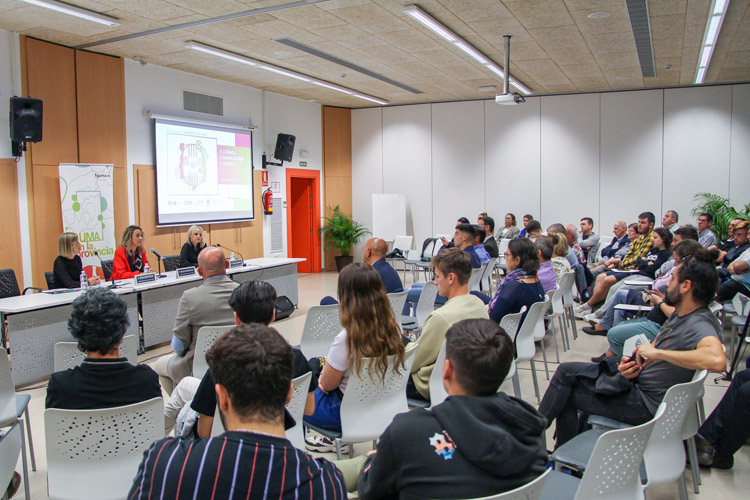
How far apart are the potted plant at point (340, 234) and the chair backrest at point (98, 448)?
10161 mm

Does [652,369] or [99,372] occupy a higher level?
[99,372]

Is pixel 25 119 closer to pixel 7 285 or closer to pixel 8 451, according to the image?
pixel 7 285

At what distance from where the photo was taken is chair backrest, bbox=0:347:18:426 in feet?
9.27

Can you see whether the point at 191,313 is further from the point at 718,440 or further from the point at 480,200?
the point at 480,200

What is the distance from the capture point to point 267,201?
421 inches

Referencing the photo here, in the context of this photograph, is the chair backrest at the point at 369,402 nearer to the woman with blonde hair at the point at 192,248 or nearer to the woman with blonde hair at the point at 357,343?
the woman with blonde hair at the point at 357,343

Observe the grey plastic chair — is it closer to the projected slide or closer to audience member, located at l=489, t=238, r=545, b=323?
audience member, located at l=489, t=238, r=545, b=323

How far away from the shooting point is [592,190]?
1104 cm

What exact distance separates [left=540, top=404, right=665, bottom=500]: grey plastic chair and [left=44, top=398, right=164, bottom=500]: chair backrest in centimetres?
153

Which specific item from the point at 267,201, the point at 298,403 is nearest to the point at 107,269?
the point at 267,201

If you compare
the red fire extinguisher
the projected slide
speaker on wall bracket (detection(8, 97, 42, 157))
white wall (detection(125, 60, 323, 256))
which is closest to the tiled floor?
the projected slide

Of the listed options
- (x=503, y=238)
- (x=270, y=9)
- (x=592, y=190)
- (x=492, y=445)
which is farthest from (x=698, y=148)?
(x=492, y=445)

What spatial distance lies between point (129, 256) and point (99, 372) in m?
4.79

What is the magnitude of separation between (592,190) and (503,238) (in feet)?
7.34
